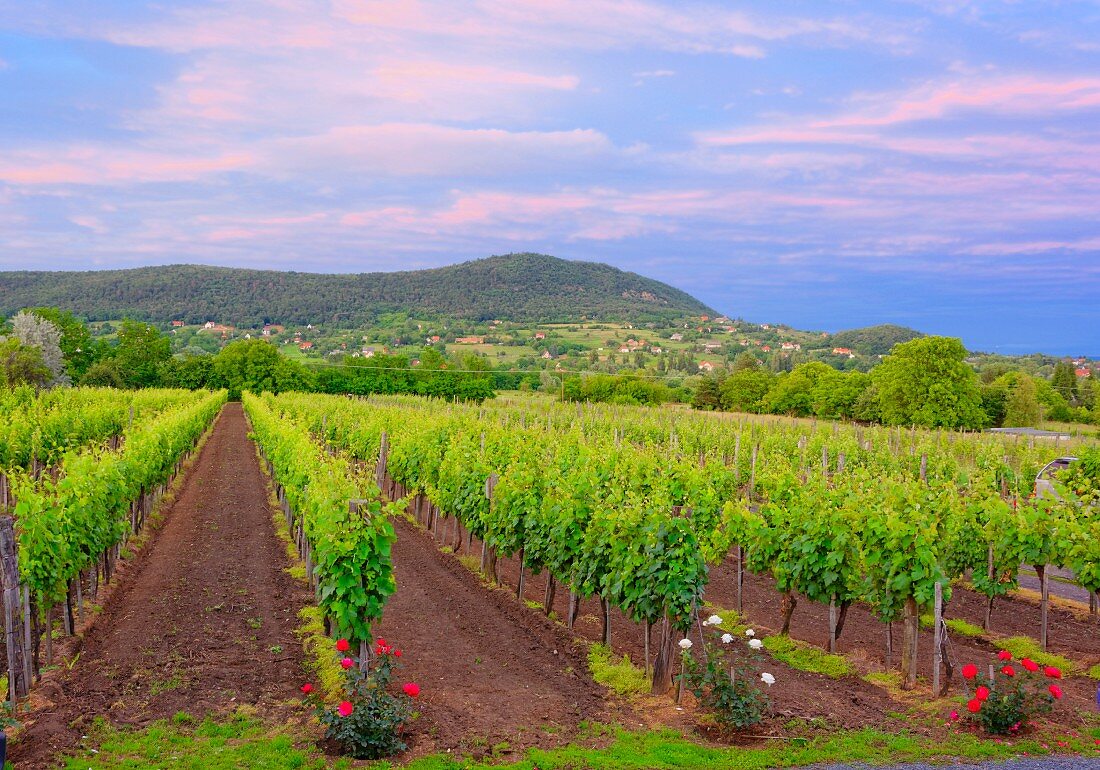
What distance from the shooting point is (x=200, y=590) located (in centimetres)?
1218

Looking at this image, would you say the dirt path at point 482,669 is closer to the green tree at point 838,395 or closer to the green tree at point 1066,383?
the green tree at point 838,395

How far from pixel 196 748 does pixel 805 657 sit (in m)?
6.91

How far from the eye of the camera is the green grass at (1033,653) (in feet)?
33.2

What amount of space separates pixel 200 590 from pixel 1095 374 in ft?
275

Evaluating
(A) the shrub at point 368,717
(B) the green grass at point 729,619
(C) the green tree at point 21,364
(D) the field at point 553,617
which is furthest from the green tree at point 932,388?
(C) the green tree at point 21,364

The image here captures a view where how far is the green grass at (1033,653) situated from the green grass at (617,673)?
5.08 meters

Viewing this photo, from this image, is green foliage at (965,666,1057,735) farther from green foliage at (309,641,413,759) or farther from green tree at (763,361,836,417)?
green tree at (763,361,836,417)

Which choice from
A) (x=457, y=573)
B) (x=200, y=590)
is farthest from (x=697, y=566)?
(x=200, y=590)

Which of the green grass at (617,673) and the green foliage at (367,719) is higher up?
the green foliage at (367,719)

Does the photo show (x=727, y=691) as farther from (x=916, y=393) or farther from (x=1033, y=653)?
(x=916, y=393)

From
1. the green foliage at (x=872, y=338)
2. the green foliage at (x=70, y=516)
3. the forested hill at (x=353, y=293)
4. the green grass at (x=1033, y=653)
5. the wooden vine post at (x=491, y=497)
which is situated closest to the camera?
the green foliage at (x=70, y=516)

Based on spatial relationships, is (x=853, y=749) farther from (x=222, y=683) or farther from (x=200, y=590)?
(x=200, y=590)

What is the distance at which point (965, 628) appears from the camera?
1146cm

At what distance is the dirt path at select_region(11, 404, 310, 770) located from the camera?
7656mm
